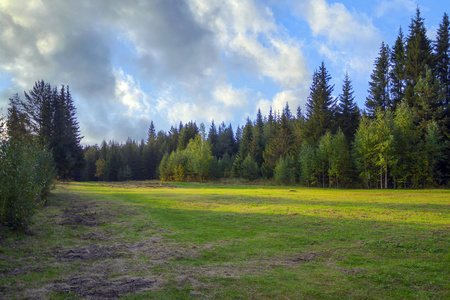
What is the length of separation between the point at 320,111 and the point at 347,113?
635 centimetres

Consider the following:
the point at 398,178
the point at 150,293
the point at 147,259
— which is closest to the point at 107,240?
the point at 147,259

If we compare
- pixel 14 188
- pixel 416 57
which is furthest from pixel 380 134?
pixel 14 188

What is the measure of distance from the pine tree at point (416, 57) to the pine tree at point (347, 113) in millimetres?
11022

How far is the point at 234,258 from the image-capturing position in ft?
25.1

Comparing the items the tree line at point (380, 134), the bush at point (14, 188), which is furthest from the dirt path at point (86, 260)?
the tree line at point (380, 134)

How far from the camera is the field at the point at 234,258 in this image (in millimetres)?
5438

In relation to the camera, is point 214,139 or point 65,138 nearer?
point 65,138

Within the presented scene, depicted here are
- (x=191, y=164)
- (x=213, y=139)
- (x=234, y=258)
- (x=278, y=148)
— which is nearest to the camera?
(x=234, y=258)

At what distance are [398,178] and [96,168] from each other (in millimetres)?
102344

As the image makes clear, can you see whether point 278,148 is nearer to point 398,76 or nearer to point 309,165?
point 309,165

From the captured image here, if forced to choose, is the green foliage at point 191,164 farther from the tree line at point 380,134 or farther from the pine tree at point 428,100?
the pine tree at point 428,100

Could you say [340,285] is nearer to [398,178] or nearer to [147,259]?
[147,259]

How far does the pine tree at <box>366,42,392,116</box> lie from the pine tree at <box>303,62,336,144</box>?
7291 millimetres

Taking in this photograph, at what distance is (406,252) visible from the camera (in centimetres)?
768
